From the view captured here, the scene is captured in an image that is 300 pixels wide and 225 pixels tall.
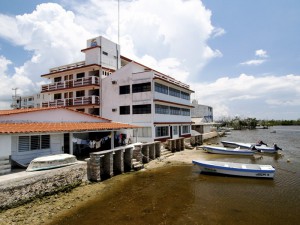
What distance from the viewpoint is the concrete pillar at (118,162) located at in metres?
19.6

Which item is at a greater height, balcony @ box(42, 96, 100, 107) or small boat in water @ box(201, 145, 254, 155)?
balcony @ box(42, 96, 100, 107)

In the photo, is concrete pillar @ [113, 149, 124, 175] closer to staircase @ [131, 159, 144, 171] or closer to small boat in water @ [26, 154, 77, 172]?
staircase @ [131, 159, 144, 171]

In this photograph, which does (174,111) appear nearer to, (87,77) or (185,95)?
(185,95)

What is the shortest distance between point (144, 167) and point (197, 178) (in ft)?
19.3

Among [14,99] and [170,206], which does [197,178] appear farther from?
[14,99]

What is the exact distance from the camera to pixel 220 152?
102 feet

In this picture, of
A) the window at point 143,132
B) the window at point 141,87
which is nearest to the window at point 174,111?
the window at point 143,132

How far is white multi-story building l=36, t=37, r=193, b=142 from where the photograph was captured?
30047 mm

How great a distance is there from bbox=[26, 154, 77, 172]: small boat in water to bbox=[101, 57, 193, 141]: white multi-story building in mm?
13227

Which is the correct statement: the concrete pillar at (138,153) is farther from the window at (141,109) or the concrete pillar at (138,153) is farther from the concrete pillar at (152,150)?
the window at (141,109)

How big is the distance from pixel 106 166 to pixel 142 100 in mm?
13565

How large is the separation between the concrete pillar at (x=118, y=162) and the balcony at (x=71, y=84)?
1725 centimetres

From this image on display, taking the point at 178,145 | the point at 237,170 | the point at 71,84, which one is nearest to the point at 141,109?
the point at 178,145

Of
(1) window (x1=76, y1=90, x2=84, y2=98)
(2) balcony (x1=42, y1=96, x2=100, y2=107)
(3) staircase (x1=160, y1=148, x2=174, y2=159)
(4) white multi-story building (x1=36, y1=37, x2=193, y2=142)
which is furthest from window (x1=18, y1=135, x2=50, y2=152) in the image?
(1) window (x1=76, y1=90, x2=84, y2=98)
